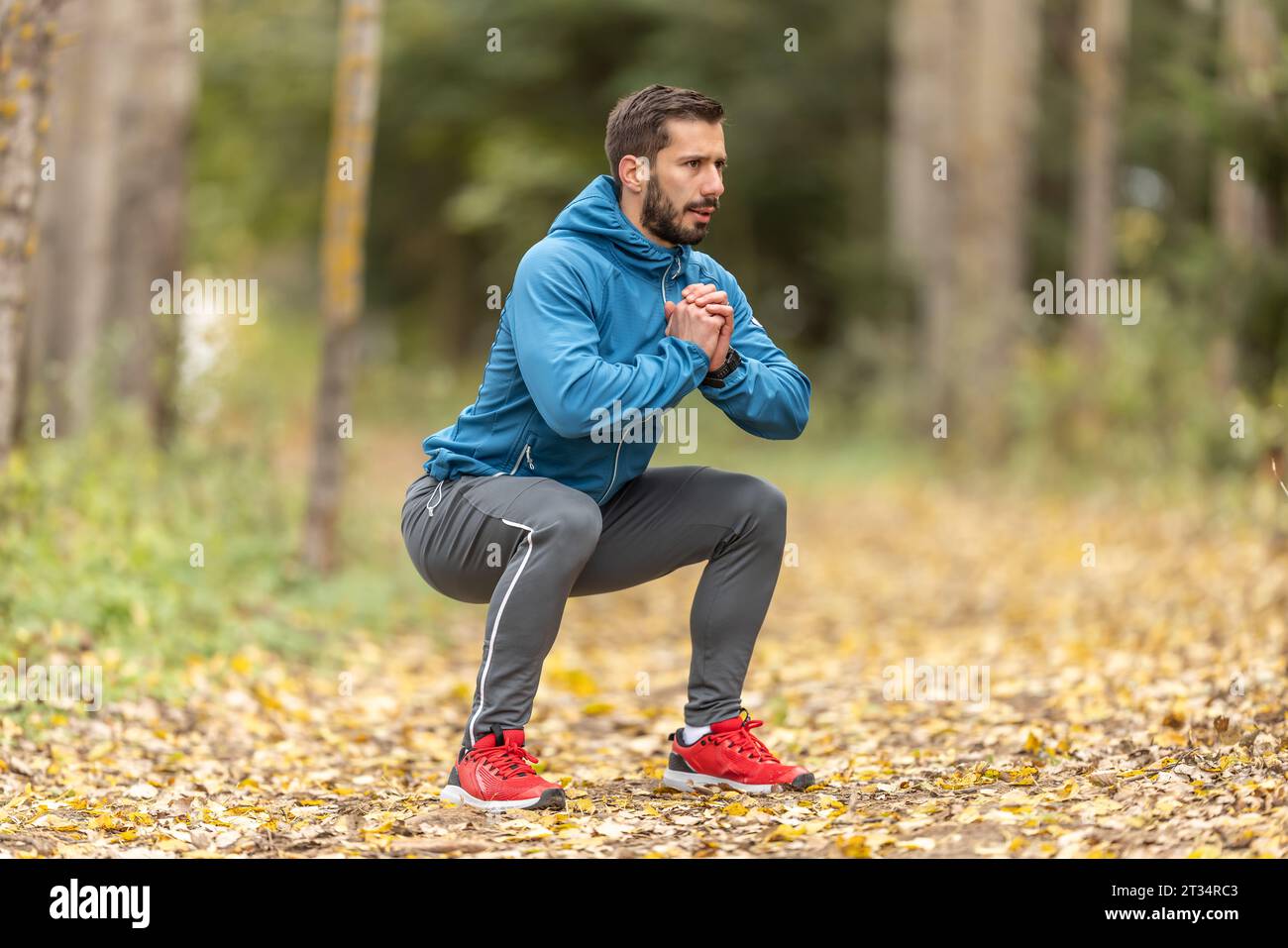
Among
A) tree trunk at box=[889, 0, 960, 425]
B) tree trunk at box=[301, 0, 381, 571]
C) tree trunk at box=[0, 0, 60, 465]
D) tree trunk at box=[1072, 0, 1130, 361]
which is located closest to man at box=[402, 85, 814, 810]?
tree trunk at box=[0, 0, 60, 465]

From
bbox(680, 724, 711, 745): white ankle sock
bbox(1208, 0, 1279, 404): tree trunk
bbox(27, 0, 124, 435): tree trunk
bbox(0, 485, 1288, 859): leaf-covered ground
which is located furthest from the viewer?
bbox(27, 0, 124, 435): tree trunk

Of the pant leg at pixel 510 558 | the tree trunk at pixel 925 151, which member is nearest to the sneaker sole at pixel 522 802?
the pant leg at pixel 510 558

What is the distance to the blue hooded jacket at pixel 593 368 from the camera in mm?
4348

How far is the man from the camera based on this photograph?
14.6ft

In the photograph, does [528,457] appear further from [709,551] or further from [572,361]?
[709,551]

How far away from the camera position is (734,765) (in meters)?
4.83

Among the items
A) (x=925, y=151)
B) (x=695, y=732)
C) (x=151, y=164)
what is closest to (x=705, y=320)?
(x=695, y=732)

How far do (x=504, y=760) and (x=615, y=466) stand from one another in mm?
951

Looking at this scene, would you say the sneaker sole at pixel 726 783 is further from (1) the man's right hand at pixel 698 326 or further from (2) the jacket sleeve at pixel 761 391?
(1) the man's right hand at pixel 698 326

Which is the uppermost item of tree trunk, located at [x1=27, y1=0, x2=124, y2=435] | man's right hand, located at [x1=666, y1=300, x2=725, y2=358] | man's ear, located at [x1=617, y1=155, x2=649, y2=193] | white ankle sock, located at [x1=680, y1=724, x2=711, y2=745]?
tree trunk, located at [x1=27, y1=0, x2=124, y2=435]

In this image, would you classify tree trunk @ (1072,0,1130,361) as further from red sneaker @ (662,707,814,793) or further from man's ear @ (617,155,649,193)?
man's ear @ (617,155,649,193)
